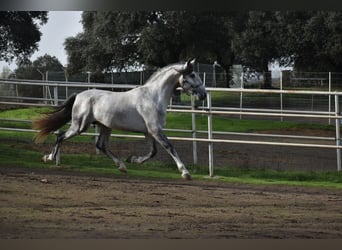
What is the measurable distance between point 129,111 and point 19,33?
4.53 ft

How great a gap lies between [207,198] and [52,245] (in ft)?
4.74

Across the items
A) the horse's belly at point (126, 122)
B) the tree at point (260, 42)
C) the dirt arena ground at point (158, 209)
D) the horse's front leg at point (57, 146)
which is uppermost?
the tree at point (260, 42)

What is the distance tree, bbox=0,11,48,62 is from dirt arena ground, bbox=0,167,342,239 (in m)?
1.21

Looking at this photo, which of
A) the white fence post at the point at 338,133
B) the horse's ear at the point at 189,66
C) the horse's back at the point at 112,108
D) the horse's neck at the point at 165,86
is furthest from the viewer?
the white fence post at the point at 338,133

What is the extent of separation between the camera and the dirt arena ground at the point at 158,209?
612 centimetres

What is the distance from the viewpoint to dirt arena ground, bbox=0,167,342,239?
6117 mm

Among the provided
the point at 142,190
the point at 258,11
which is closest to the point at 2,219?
the point at 142,190

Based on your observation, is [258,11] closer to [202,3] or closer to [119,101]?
[202,3]

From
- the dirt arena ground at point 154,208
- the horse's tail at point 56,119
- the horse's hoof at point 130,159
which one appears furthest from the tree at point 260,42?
the horse's tail at point 56,119

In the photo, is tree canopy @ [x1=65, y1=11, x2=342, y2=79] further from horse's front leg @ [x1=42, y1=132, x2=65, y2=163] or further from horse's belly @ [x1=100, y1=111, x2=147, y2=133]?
horse's front leg @ [x1=42, y1=132, x2=65, y2=163]

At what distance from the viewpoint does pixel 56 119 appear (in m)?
7.41

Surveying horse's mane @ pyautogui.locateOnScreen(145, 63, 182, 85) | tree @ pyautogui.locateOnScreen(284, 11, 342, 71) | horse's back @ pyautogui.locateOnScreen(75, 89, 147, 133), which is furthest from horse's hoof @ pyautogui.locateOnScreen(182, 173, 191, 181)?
tree @ pyautogui.locateOnScreen(284, 11, 342, 71)

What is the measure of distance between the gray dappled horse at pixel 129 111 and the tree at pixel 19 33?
28.4 inches

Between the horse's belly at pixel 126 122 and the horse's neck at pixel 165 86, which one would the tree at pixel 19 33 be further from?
the horse's neck at pixel 165 86
